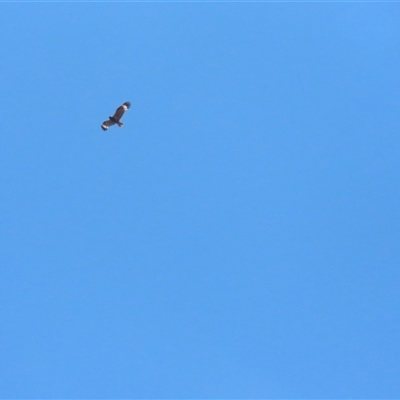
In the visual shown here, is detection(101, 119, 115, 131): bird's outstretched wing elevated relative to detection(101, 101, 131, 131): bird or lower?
lower

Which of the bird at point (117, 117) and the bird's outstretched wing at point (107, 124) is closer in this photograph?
the bird's outstretched wing at point (107, 124)

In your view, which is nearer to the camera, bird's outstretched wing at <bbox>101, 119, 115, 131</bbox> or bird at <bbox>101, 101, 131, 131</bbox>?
bird's outstretched wing at <bbox>101, 119, 115, 131</bbox>

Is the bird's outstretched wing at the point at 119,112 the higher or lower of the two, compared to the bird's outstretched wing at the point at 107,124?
higher

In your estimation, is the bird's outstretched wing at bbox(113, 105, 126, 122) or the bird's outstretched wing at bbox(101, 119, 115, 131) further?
the bird's outstretched wing at bbox(113, 105, 126, 122)

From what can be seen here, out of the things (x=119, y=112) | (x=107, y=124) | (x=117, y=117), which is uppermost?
(x=119, y=112)

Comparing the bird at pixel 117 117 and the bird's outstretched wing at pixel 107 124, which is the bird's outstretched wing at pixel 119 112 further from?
the bird's outstretched wing at pixel 107 124

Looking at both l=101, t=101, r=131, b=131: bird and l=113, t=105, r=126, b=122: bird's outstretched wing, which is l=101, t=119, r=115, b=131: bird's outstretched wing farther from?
l=113, t=105, r=126, b=122: bird's outstretched wing

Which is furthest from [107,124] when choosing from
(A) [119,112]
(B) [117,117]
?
(A) [119,112]

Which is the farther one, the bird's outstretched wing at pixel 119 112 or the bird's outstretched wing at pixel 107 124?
the bird's outstretched wing at pixel 119 112

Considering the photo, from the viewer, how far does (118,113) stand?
40.9 m

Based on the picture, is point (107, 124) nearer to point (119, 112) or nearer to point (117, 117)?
point (117, 117)

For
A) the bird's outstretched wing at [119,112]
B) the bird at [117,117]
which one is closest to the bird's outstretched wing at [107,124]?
the bird at [117,117]

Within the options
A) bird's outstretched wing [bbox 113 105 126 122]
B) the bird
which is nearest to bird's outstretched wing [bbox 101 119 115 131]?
the bird

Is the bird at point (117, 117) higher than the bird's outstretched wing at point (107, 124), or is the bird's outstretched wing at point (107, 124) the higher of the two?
the bird at point (117, 117)
